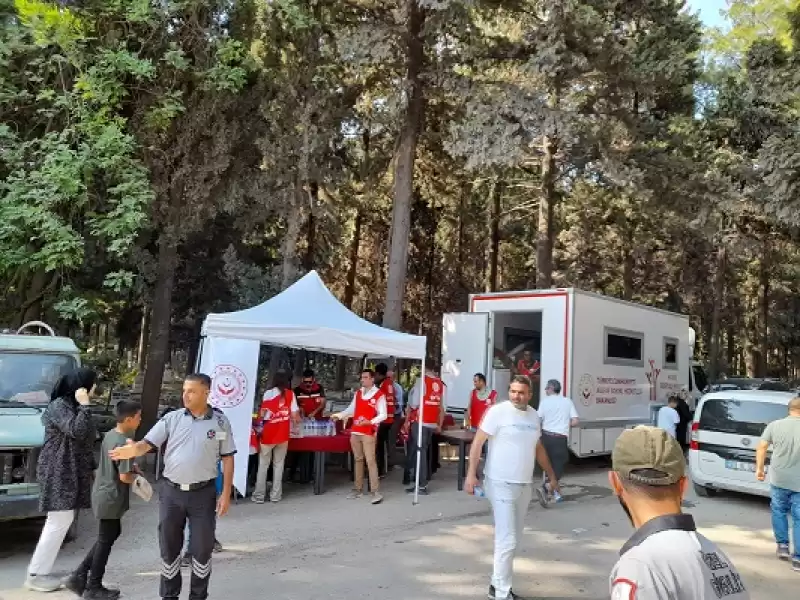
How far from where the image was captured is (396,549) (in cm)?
691

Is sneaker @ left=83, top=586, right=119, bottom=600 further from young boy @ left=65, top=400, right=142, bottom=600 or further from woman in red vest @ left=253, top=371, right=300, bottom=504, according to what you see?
woman in red vest @ left=253, top=371, right=300, bottom=504

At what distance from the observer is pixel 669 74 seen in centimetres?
1546

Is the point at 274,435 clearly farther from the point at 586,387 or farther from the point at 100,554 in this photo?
the point at 586,387

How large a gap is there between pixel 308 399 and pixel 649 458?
30.7 feet

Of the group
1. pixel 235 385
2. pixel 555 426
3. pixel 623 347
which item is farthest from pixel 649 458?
pixel 623 347

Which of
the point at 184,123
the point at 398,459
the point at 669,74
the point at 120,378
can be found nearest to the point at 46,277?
the point at 184,123

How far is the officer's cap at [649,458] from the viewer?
1.93 meters

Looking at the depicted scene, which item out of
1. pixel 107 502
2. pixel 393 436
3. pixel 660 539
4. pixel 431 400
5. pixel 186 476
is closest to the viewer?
pixel 660 539

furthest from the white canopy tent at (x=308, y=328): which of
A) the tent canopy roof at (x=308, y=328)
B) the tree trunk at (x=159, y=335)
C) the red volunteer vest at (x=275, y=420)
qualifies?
the tree trunk at (x=159, y=335)

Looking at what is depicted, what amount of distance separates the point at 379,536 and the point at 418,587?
1.84 meters

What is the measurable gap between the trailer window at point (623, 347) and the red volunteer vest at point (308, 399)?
5272mm

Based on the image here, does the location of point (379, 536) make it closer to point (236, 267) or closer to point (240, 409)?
point (240, 409)

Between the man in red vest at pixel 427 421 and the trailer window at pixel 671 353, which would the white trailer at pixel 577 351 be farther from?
the man in red vest at pixel 427 421

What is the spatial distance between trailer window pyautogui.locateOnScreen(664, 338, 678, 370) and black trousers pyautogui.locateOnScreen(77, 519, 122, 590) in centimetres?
1227
